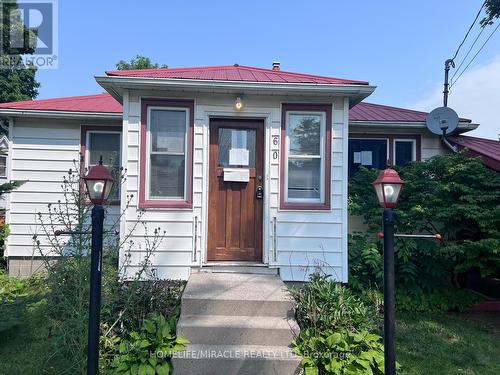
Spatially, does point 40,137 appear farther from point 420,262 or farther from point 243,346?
point 420,262

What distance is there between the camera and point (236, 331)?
11.3ft

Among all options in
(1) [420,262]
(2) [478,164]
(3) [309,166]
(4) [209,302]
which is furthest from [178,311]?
(2) [478,164]

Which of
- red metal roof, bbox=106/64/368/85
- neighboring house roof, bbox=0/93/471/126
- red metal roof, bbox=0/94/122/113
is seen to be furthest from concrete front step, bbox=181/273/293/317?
red metal roof, bbox=0/94/122/113

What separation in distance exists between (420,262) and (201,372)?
4.13 meters

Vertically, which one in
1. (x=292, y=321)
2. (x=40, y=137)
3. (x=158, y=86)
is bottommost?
(x=292, y=321)

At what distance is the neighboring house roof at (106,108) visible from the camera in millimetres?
6426

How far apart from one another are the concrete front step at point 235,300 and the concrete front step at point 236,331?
131 millimetres

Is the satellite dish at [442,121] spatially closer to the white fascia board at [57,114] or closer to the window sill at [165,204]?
the window sill at [165,204]

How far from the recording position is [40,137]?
645 centimetres

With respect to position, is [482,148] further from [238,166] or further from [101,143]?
[101,143]

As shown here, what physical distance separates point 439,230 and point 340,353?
3.69m

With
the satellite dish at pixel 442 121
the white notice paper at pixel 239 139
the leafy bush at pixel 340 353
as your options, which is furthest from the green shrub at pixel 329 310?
the satellite dish at pixel 442 121

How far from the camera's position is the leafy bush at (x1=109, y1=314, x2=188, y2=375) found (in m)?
3.15

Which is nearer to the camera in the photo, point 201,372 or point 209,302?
point 201,372
